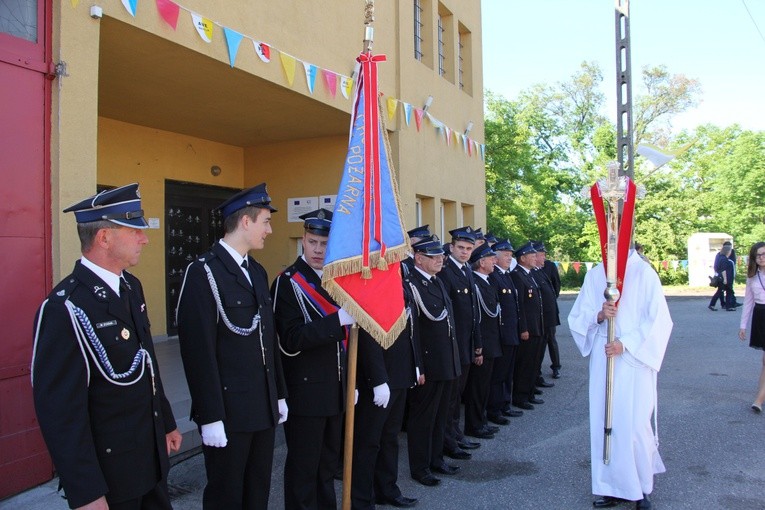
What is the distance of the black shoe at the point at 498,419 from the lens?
6.76m

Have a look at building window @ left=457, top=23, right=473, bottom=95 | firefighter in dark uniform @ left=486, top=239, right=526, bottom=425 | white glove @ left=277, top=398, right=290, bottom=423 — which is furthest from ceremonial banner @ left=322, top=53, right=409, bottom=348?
building window @ left=457, top=23, right=473, bottom=95

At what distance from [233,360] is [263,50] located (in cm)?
468

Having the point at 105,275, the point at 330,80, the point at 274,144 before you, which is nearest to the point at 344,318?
the point at 105,275

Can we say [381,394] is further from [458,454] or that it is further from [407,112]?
[407,112]

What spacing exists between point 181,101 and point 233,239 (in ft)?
16.6

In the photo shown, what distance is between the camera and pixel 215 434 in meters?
3.00

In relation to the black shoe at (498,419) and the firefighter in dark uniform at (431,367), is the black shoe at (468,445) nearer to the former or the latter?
the firefighter in dark uniform at (431,367)

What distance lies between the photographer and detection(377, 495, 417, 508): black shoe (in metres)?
4.44

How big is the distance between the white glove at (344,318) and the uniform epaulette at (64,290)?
152 cm

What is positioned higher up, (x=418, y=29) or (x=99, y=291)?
(x=418, y=29)

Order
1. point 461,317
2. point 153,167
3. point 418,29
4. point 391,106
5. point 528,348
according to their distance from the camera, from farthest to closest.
Answer: point 418,29
point 391,106
point 153,167
point 528,348
point 461,317

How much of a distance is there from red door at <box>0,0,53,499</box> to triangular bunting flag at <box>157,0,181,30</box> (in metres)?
1.29

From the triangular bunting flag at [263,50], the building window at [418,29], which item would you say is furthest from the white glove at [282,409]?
the building window at [418,29]

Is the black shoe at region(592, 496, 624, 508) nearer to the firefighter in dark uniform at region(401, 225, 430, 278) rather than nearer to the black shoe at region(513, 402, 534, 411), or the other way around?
the firefighter in dark uniform at region(401, 225, 430, 278)
